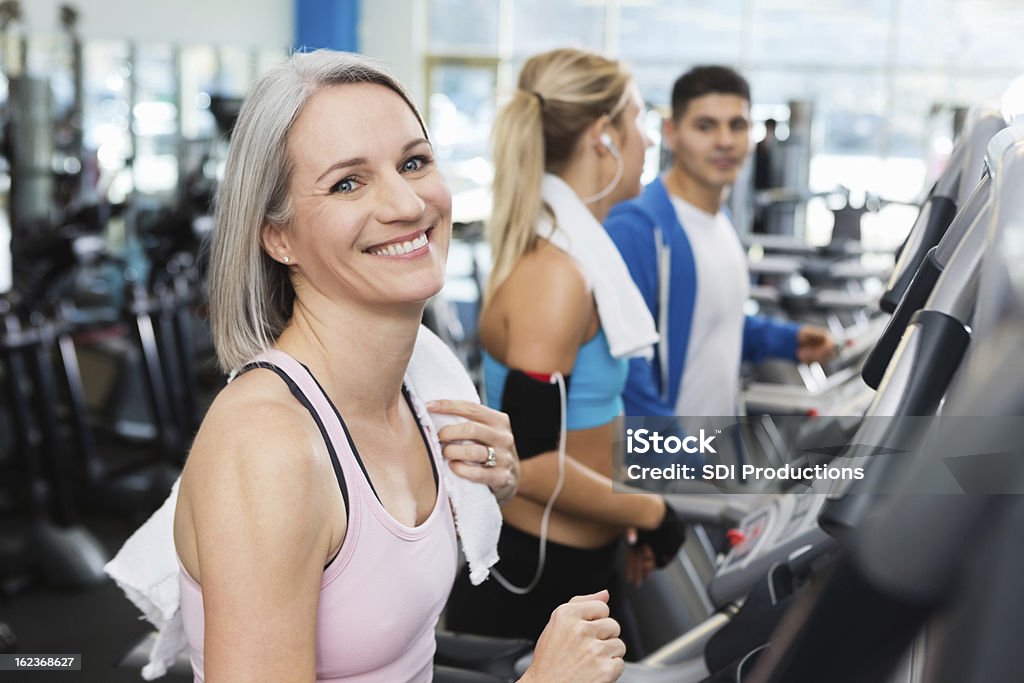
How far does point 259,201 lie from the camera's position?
108cm

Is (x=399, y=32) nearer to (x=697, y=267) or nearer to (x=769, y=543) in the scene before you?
(x=697, y=267)

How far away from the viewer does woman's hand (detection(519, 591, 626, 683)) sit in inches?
40.1

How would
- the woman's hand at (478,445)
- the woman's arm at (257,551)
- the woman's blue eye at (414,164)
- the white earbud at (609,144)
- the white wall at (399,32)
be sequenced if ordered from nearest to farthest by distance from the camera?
the woman's arm at (257,551) < the woman's blue eye at (414,164) < the woman's hand at (478,445) < the white earbud at (609,144) < the white wall at (399,32)

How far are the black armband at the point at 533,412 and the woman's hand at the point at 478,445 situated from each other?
267 mm

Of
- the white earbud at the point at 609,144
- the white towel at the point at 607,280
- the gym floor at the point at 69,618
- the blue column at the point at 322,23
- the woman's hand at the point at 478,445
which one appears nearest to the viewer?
the woman's hand at the point at 478,445

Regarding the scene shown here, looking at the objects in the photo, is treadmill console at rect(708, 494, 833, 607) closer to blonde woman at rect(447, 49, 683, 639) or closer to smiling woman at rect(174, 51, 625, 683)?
blonde woman at rect(447, 49, 683, 639)

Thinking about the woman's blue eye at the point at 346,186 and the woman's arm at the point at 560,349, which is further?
the woman's arm at the point at 560,349

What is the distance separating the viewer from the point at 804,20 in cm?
954

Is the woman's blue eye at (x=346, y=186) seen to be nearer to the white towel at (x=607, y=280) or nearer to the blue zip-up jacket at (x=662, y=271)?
the white towel at (x=607, y=280)

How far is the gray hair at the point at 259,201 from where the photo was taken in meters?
1.07

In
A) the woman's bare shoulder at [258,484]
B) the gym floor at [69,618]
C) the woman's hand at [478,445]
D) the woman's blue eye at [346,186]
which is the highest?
the woman's blue eye at [346,186]

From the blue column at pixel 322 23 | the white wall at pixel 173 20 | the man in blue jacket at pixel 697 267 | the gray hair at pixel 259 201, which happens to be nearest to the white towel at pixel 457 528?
the gray hair at pixel 259 201

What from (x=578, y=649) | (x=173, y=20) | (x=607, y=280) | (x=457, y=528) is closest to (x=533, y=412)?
(x=607, y=280)

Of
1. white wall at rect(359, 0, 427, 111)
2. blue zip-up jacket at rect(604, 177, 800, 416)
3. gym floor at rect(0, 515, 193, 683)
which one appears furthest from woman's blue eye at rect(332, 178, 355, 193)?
white wall at rect(359, 0, 427, 111)
